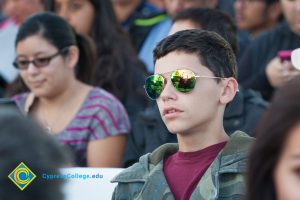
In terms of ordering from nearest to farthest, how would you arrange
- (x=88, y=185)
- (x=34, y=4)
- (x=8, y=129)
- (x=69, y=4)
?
(x=8, y=129) < (x=88, y=185) < (x=69, y=4) < (x=34, y=4)

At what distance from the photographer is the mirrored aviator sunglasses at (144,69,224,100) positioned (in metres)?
3.35

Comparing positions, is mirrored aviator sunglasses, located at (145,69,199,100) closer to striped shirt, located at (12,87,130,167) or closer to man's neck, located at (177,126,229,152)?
man's neck, located at (177,126,229,152)

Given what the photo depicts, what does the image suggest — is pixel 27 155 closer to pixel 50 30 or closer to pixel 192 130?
pixel 192 130

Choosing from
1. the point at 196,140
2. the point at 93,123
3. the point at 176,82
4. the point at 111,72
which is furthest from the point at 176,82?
the point at 111,72

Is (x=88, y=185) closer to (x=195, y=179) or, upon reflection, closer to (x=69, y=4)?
(x=195, y=179)

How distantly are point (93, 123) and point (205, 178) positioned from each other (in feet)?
6.59

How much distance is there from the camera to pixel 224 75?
11.5 feet

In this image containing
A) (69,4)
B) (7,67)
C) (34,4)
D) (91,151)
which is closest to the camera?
(91,151)

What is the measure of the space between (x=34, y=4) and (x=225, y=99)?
14.6 ft

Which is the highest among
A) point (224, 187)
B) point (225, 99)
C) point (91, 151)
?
point (225, 99)

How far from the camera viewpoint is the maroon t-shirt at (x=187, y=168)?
3236 mm

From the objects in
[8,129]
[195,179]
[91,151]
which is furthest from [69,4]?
[8,129]

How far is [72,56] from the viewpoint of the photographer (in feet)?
17.7

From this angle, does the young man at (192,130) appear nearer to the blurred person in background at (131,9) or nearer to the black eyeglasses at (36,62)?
the black eyeglasses at (36,62)
